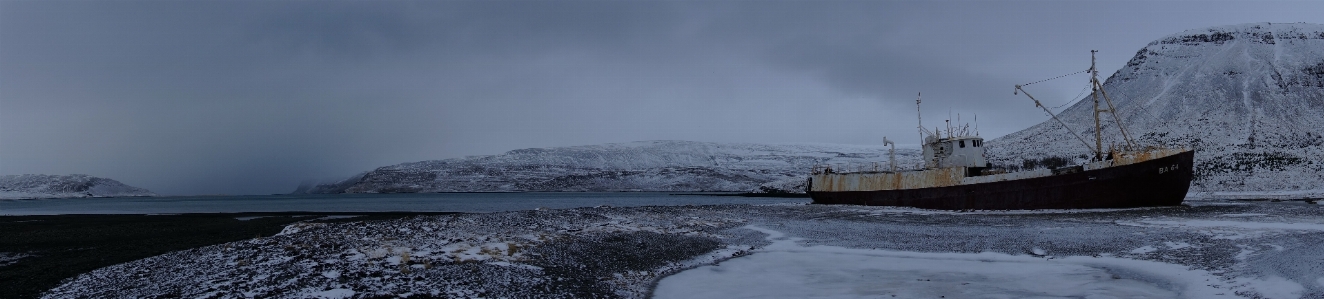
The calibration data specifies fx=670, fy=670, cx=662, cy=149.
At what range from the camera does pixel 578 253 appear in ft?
61.3

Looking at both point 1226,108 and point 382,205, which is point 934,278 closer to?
point 382,205

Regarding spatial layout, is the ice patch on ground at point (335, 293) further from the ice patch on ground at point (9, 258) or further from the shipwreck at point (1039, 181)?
the shipwreck at point (1039, 181)

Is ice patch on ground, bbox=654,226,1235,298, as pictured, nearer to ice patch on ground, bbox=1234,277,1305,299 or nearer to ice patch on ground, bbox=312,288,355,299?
ice patch on ground, bbox=1234,277,1305,299

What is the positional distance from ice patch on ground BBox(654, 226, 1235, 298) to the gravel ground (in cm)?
82

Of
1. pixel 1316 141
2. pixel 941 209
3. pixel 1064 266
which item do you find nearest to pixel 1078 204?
pixel 941 209

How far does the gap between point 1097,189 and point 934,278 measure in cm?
3419

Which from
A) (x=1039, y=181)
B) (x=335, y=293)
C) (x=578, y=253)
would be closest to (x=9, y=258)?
(x=335, y=293)

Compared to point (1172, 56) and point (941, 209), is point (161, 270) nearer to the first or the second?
point (941, 209)

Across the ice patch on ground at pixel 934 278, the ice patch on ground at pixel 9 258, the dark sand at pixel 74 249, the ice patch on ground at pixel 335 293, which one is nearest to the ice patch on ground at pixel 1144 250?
the ice patch on ground at pixel 934 278

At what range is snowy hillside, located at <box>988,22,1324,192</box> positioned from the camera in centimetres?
7619

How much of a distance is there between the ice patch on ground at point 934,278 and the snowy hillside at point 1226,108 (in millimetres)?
65886

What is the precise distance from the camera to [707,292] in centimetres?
1377

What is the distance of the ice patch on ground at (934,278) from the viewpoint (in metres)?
13.0

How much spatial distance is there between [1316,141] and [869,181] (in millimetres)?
76893
